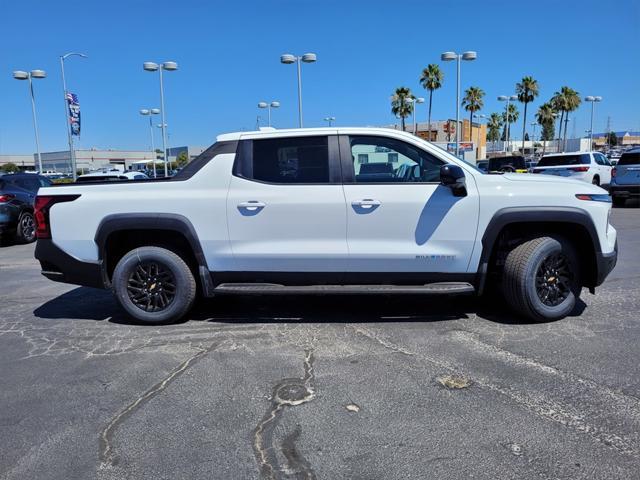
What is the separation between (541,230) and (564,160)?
16714 mm

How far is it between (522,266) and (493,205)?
2.15 ft

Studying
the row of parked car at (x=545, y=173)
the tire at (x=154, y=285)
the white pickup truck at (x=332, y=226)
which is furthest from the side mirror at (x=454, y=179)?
the row of parked car at (x=545, y=173)

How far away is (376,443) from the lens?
9.89 ft

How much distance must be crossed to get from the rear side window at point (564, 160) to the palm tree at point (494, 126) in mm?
79415

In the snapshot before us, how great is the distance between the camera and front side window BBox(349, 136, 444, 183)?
15.9 ft

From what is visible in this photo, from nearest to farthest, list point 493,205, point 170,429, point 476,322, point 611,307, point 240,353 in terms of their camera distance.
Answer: point 170,429, point 240,353, point 493,205, point 476,322, point 611,307

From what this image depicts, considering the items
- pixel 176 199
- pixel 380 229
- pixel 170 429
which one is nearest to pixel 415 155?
pixel 380 229

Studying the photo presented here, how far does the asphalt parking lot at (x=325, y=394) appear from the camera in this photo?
2857 mm

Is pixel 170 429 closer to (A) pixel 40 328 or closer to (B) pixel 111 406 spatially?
(B) pixel 111 406

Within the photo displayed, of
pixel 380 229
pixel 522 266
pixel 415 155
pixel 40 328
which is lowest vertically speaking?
pixel 40 328

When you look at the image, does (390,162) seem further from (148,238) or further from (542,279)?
(148,238)

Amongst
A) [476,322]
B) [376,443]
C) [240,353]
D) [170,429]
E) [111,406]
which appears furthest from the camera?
[476,322]

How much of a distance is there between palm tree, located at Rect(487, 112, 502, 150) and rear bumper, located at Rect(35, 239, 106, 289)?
3841 inches

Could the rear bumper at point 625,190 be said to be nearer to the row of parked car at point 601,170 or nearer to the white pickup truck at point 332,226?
the row of parked car at point 601,170
